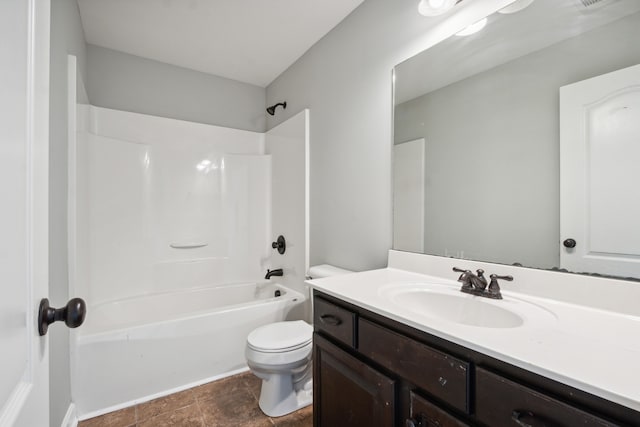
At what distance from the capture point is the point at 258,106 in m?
3.11

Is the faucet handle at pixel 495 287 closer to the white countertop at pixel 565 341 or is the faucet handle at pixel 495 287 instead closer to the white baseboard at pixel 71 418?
the white countertop at pixel 565 341

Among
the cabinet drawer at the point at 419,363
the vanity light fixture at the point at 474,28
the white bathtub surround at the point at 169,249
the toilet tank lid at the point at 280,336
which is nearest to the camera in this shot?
the cabinet drawer at the point at 419,363

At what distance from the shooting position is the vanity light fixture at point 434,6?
4.32 ft

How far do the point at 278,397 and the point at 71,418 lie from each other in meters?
1.11

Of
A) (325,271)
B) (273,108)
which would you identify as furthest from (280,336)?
(273,108)

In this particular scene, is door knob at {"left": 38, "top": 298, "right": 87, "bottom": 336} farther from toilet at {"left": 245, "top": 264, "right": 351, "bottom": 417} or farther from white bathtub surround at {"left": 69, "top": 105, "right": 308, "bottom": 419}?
white bathtub surround at {"left": 69, "top": 105, "right": 308, "bottom": 419}

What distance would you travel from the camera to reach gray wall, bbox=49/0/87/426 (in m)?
1.29

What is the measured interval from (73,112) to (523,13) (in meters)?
2.27

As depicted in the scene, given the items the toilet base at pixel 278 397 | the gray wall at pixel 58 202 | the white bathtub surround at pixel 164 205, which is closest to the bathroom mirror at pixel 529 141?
the toilet base at pixel 278 397

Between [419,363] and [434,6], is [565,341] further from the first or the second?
[434,6]

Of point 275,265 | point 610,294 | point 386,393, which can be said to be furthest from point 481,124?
point 275,265

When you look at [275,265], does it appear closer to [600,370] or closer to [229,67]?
[229,67]

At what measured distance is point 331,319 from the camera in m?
1.18

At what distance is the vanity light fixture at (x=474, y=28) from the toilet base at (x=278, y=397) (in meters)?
2.00
